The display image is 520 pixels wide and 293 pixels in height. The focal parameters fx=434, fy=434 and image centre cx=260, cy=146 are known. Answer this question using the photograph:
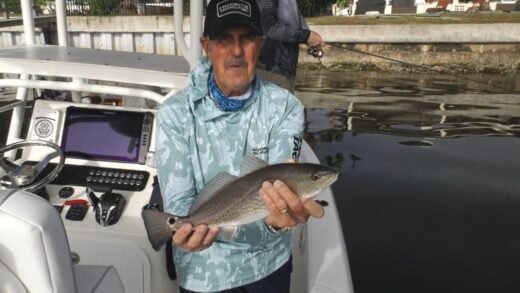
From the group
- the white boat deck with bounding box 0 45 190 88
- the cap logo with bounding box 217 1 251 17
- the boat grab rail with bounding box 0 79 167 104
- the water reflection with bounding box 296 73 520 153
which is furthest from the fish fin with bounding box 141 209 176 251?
the water reflection with bounding box 296 73 520 153

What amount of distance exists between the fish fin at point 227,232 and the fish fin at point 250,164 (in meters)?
0.26

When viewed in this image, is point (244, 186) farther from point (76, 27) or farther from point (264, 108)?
point (76, 27)

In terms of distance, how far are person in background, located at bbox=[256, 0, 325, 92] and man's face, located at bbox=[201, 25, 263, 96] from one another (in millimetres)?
2486

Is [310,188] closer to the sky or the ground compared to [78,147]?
closer to the sky

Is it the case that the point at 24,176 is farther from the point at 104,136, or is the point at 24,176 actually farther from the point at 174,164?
the point at 174,164

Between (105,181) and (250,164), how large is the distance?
1.95m

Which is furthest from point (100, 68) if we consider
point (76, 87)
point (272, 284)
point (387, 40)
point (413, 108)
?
point (387, 40)

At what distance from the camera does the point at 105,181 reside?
3.53 metres

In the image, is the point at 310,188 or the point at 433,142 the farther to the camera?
the point at 433,142

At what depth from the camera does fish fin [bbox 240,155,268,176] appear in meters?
1.99

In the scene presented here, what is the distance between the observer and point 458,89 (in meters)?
18.2

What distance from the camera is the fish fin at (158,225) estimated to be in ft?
6.39

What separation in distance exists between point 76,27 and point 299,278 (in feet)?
73.3

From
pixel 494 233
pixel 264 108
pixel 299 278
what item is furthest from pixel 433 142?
pixel 264 108
